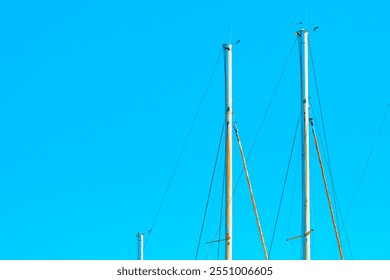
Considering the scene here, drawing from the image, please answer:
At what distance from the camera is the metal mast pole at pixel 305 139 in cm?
5281

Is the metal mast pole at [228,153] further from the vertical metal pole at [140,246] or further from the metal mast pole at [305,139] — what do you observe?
the vertical metal pole at [140,246]

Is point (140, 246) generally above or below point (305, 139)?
above

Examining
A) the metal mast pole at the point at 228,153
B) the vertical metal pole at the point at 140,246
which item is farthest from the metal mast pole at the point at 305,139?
the vertical metal pole at the point at 140,246

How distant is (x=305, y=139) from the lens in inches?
2136

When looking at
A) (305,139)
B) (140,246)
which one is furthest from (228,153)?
(140,246)

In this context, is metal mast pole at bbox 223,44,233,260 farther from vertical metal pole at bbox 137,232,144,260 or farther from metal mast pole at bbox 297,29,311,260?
vertical metal pole at bbox 137,232,144,260

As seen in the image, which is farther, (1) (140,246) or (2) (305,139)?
(1) (140,246)

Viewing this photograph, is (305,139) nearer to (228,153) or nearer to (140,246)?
(228,153)

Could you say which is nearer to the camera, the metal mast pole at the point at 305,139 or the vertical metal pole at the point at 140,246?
the metal mast pole at the point at 305,139

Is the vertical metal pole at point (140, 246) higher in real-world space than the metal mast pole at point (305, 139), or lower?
higher
